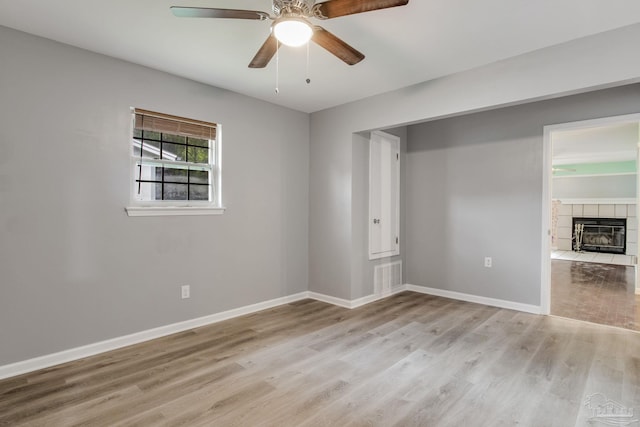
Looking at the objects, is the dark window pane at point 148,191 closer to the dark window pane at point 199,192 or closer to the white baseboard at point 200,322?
the dark window pane at point 199,192

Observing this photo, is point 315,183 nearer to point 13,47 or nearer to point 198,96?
point 198,96

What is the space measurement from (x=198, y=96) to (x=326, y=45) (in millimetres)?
1850

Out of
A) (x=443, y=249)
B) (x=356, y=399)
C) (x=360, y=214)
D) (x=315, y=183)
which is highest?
(x=315, y=183)

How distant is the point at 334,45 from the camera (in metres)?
2.04

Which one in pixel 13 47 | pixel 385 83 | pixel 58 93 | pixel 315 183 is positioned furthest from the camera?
pixel 315 183

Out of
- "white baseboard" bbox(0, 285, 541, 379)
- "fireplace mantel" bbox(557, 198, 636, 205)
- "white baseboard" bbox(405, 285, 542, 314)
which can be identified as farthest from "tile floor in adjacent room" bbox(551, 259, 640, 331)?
"fireplace mantel" bbox(557, 198, 636, 205)

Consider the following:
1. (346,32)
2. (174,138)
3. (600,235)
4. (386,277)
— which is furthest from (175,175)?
(600,235)

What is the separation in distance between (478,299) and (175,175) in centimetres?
393

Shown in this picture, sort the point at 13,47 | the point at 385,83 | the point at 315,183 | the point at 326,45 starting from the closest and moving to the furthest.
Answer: the point at 326,45
the point at 13,47
the point at 385,83
the point at 315,183

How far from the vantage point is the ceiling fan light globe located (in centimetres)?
172

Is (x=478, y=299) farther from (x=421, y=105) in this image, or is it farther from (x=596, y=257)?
(x=596, y=257)

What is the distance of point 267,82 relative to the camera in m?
3.40

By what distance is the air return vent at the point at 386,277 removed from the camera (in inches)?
175

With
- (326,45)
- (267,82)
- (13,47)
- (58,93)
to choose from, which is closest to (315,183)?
(267,82)
